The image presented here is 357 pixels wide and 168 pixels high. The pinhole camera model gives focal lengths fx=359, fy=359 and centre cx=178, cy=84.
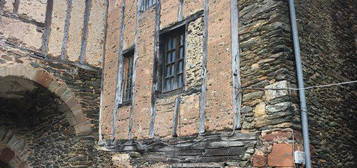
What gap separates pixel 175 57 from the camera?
19.5ft

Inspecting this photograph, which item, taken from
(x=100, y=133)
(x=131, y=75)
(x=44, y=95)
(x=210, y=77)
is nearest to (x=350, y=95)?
(x=210, y=77)

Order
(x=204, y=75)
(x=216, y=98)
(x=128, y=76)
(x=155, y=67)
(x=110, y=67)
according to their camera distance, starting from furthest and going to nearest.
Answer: (x=110, y=67), (x=128, y=76), (x=155, y=67), (x=204, y=75), (x=216, y=98)

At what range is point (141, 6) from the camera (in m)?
6.89

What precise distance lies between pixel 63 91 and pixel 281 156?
4.70m

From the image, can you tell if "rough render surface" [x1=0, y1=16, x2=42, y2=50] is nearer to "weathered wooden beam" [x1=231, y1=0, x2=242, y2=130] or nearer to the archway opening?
the archway opening

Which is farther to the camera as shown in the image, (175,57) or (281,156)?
(175,57)

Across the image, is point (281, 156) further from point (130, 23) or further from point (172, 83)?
point (130, 23)

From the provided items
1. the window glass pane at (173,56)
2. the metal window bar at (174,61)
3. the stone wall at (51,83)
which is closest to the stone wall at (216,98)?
the metal window bar at (174,61)

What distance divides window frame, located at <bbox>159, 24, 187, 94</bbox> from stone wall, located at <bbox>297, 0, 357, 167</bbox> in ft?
6.15

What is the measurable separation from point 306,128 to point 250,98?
77cm

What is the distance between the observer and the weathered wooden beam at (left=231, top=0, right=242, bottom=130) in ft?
15.1

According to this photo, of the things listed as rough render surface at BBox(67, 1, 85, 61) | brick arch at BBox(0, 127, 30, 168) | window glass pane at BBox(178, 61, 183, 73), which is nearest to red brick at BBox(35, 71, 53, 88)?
rough render surface at BBox(67, 1, 85, 61)

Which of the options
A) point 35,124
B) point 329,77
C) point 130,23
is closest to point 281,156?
point 329,77

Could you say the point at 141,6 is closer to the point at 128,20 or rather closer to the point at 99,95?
the point at 128,20
